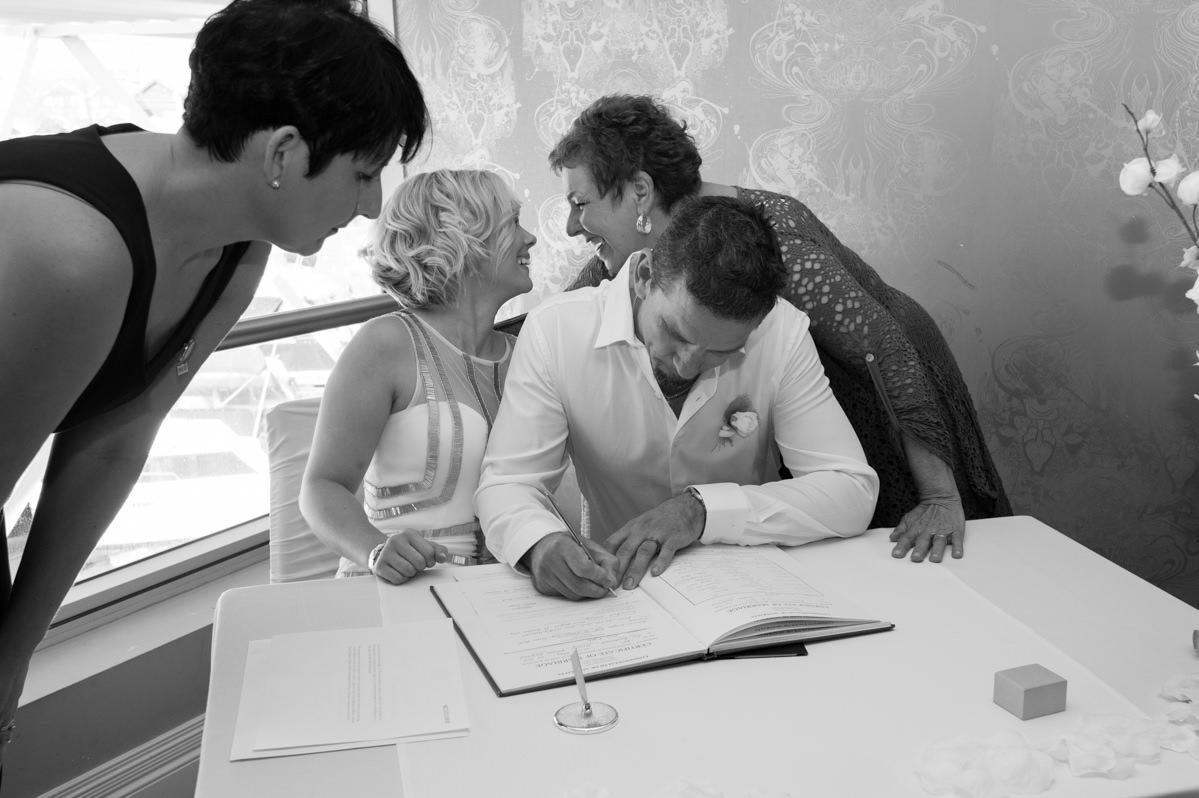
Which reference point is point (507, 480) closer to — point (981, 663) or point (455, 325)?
point (455, 325)

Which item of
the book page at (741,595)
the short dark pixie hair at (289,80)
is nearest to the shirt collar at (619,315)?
the book page at (741,595)

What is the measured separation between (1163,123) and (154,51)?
2.60 m

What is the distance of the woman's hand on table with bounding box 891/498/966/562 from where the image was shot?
1643mm

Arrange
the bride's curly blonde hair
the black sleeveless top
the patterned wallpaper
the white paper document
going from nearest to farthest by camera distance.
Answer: the black sleeveless top < the white paper document < the bride's curly blonde hair < the patterned wallpaper

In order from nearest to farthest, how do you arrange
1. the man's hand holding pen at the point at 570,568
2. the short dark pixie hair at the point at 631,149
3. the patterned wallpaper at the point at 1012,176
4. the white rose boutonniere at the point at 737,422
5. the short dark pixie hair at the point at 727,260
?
the man's hand holding pen at the point at 570,568 < the short dark pixie hair at the point at 727,260 < the white rose boutonniere at the point at 737,422 < the short dark pixie hair at the point at 631,149 < the patterned wallpaper at the point at 1012,176

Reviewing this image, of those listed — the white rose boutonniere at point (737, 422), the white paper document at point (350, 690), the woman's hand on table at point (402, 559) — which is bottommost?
the white paper document at point (350, 690)

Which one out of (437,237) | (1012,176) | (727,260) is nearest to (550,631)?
(727,260)

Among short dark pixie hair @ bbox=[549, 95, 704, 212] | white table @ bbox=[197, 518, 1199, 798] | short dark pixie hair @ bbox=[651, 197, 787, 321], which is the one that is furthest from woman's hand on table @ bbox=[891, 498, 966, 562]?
short dark pixie hair @ bbox=[549, 95, 704, 212]

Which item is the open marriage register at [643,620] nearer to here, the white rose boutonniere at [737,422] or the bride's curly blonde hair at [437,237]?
the white rose boutonniere at [737,422]

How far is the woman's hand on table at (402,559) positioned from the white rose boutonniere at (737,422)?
2.02ft

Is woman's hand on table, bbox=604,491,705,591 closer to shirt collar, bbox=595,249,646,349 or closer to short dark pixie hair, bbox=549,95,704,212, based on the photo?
shirt collar, bbox=595,249,646,349

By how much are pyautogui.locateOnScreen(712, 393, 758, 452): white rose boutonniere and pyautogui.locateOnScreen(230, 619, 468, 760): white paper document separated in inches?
28.3

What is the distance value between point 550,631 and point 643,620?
0.42ft

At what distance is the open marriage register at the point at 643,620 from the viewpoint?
1267 millimetres
